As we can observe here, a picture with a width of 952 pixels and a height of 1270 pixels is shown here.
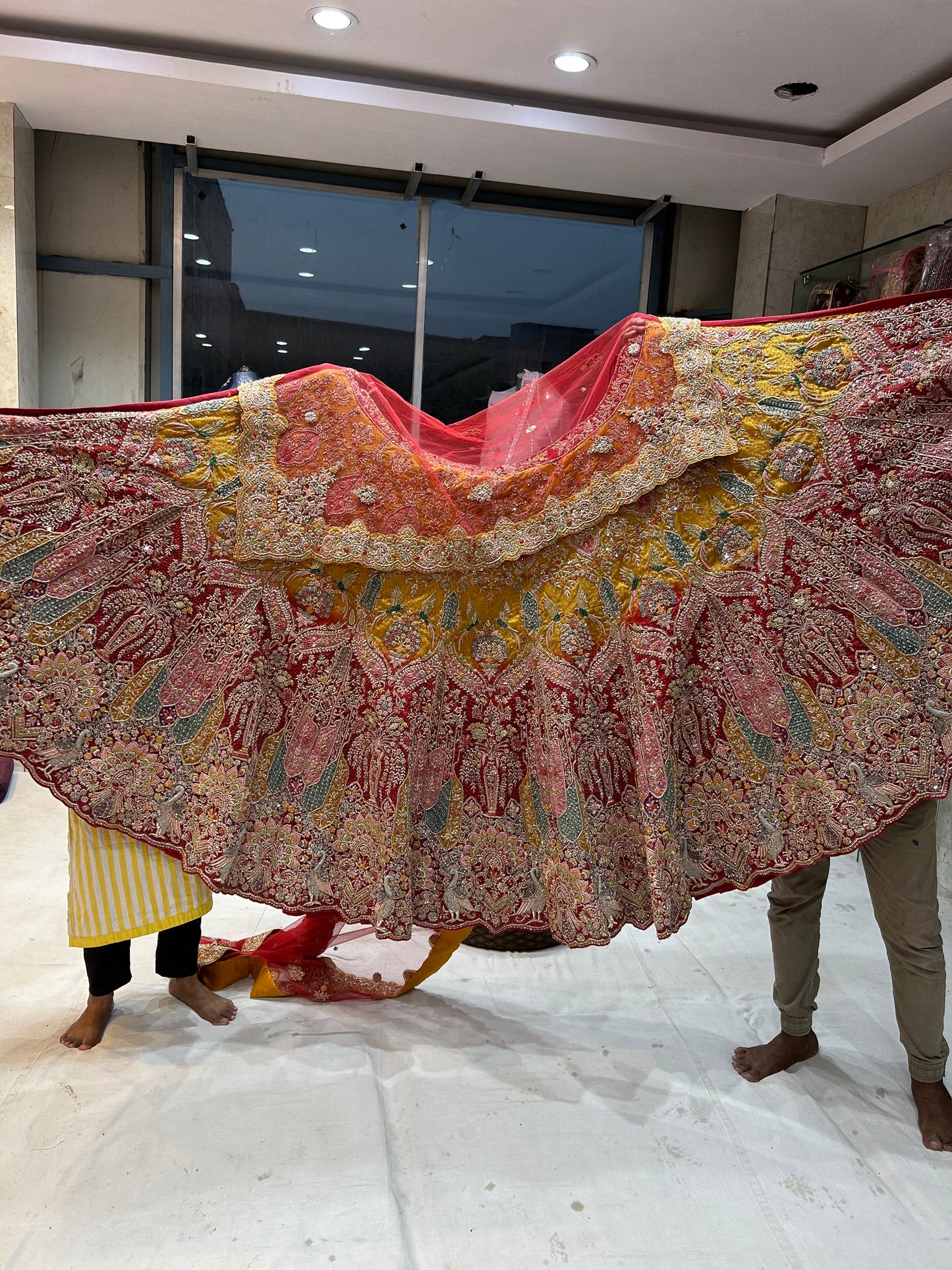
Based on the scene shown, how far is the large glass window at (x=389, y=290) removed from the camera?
444 cm

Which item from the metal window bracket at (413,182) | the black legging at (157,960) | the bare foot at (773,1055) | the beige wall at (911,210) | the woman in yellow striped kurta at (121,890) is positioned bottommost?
A: the bare foot at (773,1055)

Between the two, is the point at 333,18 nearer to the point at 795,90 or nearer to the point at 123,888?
the point at 795,90

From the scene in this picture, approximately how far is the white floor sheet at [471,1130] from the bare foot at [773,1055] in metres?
0.03

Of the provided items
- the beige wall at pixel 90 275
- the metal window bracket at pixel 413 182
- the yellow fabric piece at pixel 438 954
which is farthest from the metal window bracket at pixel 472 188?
the yellow fabric piece at pixel 438 954

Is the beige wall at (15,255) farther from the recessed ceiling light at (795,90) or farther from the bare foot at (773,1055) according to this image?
the bare foot at (773,1055)

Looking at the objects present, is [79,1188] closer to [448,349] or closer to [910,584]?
[910,584]

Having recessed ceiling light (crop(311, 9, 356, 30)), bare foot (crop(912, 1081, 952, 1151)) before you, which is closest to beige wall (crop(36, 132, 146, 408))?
recessed ceiling light (crop(311, 9, 356, 30))

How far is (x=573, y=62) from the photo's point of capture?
3254mm

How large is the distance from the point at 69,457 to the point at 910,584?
4.74ft

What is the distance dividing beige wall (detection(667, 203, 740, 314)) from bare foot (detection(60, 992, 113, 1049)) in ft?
13.9

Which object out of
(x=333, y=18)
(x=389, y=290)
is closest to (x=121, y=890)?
(x=333, y=18)

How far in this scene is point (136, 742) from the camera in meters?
1.56

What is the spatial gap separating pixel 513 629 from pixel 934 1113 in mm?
1204

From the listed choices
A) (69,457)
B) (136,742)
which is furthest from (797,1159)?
(69,457)
